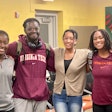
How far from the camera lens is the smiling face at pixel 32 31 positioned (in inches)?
120

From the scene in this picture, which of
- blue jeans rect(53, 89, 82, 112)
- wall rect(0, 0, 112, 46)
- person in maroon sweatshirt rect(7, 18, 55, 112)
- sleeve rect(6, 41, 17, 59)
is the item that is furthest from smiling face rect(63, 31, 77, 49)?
wall rect(0, 0, 112, 46)

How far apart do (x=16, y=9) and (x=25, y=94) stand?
11.8ft

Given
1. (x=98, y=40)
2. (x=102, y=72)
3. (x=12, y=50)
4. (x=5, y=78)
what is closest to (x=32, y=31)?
(x=12, y=50)

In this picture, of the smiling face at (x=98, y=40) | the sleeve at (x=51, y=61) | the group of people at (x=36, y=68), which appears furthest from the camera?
the sleeve at (x=51, y=61)

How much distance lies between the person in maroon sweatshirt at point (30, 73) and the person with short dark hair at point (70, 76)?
30 cm

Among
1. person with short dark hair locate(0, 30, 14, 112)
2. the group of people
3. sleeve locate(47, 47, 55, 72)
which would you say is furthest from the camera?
sleeve locate(47, 47, 55, 72)

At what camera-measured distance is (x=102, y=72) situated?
9.95 feet

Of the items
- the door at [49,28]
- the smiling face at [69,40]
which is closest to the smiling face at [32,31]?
the smiling face at [69,40]

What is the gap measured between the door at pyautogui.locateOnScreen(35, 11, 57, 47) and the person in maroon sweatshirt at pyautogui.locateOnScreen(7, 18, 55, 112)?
413cm

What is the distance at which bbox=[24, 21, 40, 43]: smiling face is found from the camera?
3.05 m

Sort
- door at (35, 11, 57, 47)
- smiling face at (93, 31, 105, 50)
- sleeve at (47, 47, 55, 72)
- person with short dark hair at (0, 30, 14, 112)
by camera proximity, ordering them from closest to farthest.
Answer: person with short dark hair at (0, 30, 14, 112), smiling face at (93, 31, 105, 50), sleeve at (47, 47, 55, 72), door at (35, 11, 57, 47)

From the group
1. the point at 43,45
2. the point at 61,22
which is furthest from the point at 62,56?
the point at 61,22

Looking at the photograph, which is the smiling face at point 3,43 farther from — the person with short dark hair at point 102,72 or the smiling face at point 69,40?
the person with short dark hair at point 102,72

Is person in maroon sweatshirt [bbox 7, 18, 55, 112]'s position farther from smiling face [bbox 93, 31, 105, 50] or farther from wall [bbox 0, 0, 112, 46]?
wall [bbox 0, 0, 112, 46]
